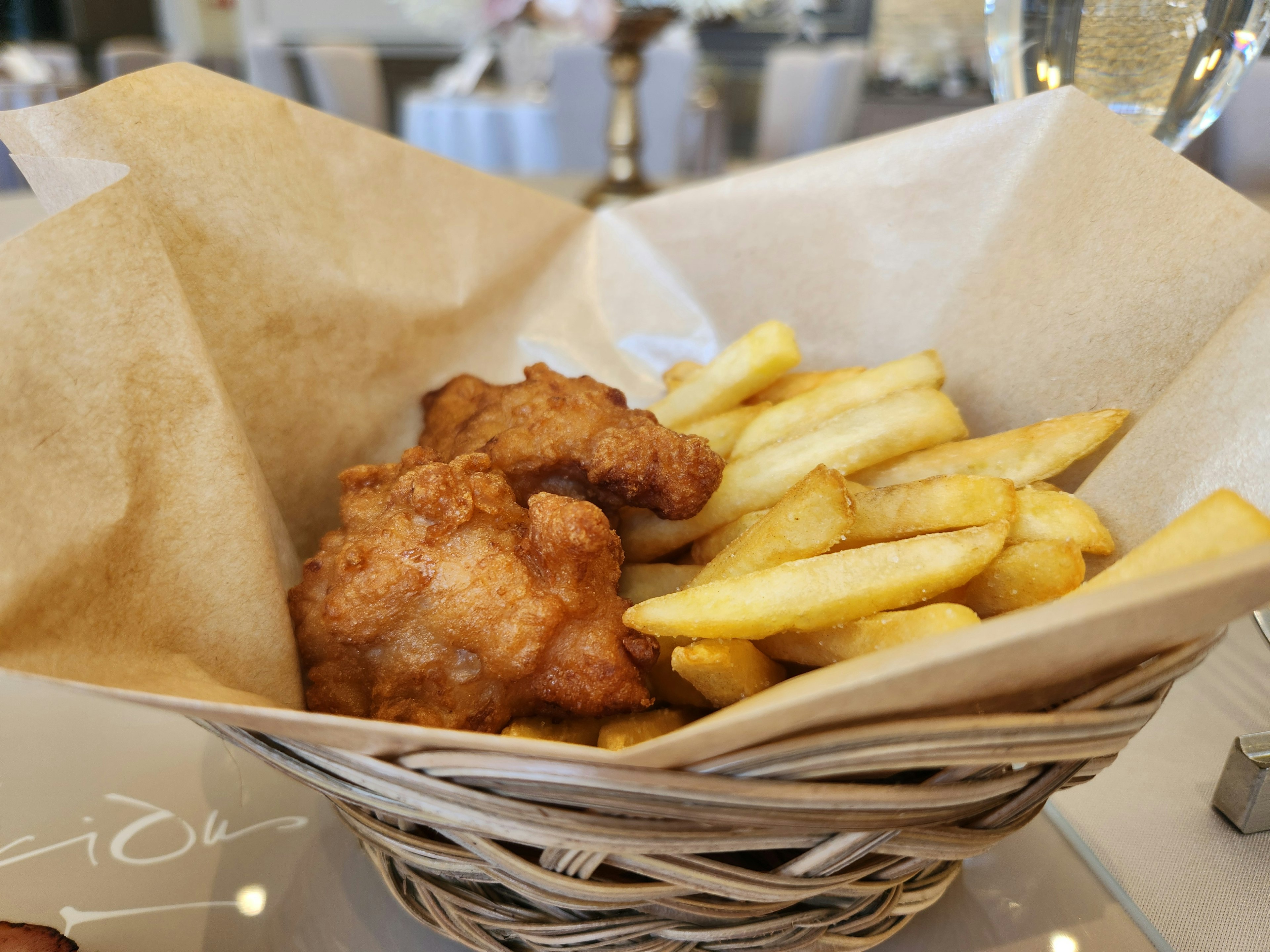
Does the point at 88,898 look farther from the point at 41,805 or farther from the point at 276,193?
the point at 276,193

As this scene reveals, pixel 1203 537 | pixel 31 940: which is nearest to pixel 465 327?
pixel 31 940

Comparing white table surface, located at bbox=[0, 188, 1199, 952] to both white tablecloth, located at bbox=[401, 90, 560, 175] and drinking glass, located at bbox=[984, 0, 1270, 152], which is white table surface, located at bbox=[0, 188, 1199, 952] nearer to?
drinking glass, located at bbox=[984, 0, 1270, 152]

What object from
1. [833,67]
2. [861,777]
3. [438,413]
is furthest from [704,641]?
[833,67]

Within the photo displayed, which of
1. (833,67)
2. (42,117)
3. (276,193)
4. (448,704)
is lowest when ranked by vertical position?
(833,67)

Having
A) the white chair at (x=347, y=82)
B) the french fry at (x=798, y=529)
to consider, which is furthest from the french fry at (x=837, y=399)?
the white chair at (x=347, y=82)

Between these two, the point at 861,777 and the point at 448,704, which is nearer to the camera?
the point at 861,777

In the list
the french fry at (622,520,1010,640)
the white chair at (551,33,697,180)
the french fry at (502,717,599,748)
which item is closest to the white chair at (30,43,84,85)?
the white chair at (551,33,697,180)

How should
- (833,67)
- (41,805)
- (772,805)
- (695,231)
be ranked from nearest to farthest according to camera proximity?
(772,805), (41,805), (695,231), (833,67)

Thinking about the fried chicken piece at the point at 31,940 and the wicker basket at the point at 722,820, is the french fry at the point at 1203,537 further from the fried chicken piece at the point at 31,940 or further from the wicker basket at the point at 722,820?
the fried chicken piece at the point at 31,940
